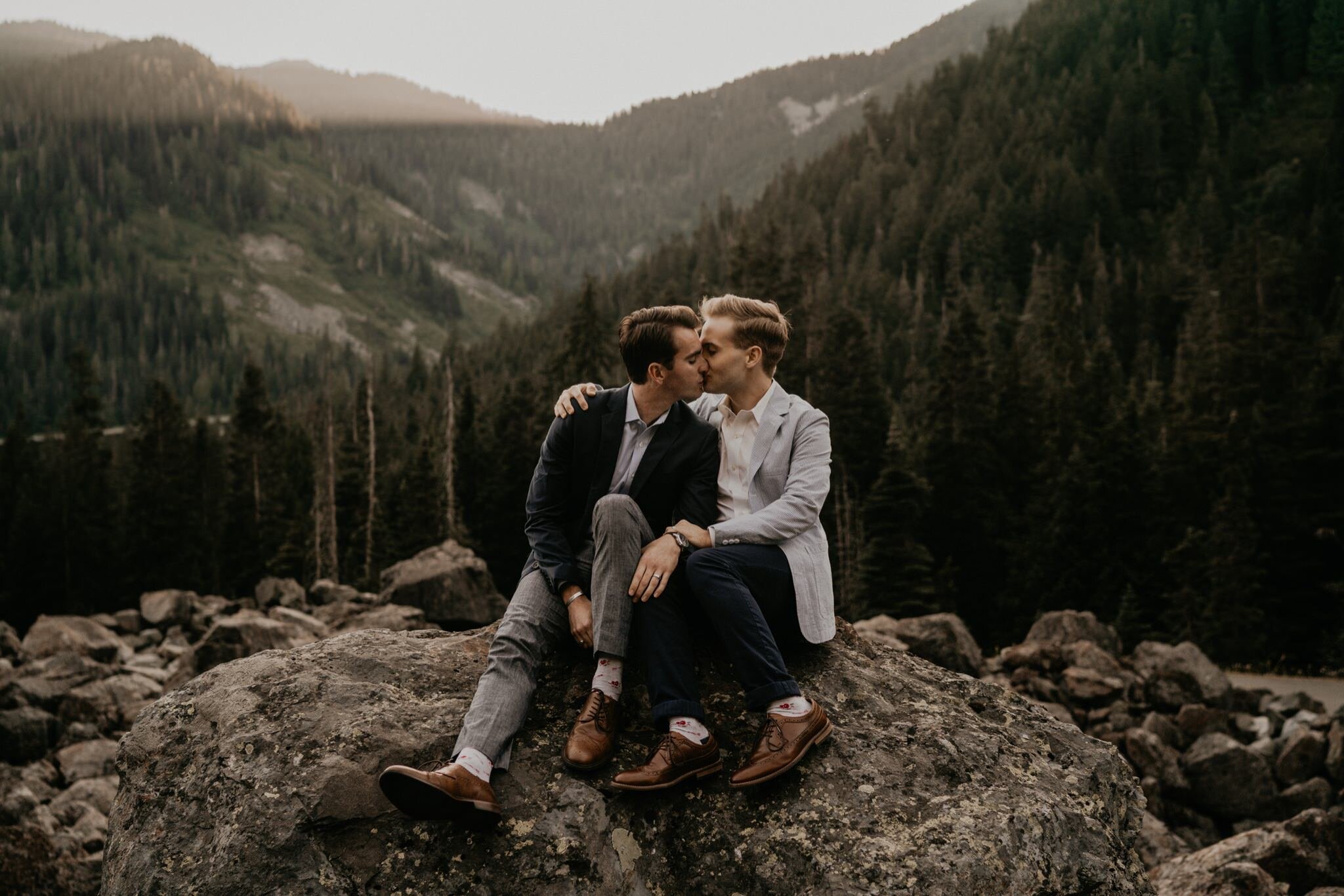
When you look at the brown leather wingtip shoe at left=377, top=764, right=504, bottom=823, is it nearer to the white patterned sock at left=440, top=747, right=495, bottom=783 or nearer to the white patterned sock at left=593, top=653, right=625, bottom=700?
the white patterned sock at left=440, top=747, right=495, bottom=783

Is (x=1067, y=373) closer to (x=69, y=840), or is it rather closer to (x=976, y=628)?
(x=976, y=628)

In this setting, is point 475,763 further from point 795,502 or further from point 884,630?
point 884,630

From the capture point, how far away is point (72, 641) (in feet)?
101

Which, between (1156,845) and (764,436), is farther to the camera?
(1156,845)

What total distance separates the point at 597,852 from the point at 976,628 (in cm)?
4454

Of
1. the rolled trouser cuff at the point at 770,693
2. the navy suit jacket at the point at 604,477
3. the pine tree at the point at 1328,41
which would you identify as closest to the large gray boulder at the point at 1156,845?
the rolled trouser cuff at the point at 770,693

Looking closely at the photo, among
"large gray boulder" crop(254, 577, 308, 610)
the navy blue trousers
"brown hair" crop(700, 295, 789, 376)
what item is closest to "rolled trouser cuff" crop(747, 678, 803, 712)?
the navy blue trousers

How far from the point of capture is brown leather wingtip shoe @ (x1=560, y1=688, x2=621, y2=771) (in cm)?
473

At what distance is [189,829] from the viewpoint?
4.70m

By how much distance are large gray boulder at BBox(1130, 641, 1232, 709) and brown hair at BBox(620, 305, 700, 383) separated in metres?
20.2

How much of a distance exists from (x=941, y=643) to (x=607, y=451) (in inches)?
740

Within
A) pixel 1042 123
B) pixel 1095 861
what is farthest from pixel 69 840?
pixel 1042 123

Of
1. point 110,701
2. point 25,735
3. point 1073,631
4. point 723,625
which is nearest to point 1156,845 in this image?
point 723,625

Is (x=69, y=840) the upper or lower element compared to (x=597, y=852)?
lower
